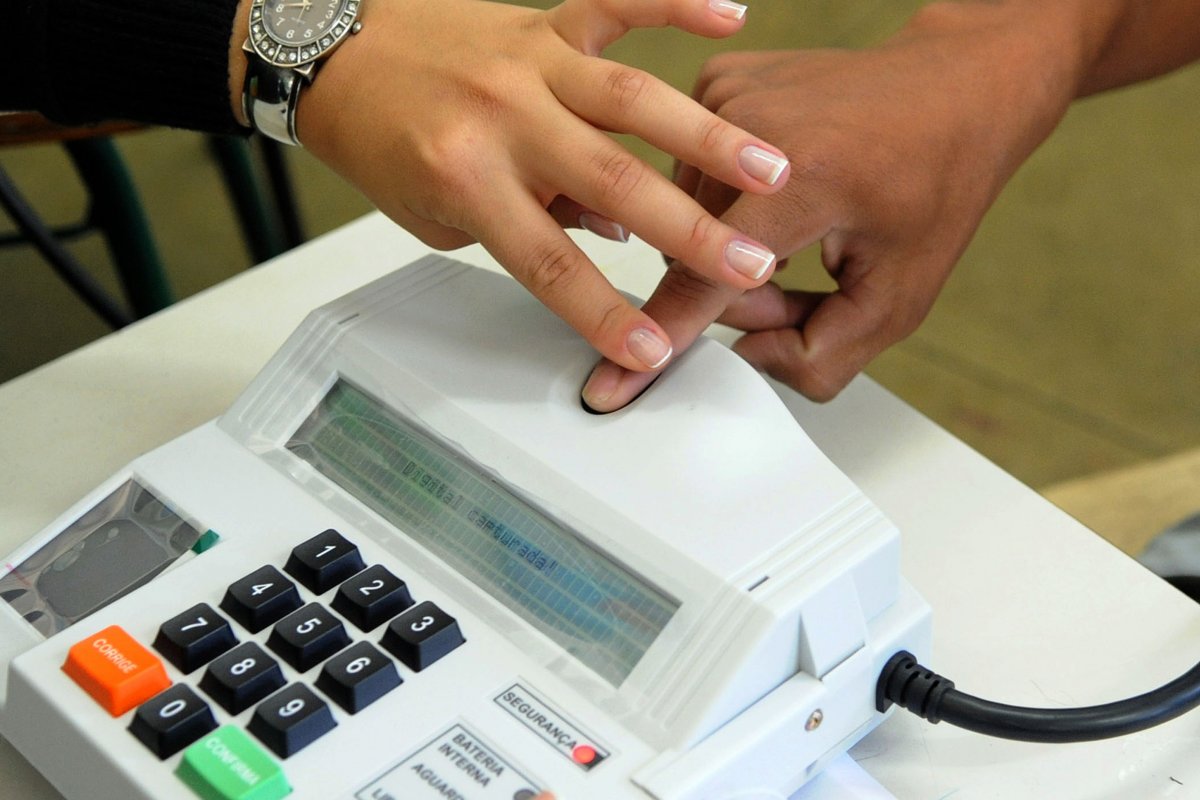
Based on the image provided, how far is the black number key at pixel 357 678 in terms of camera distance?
1.58 ft

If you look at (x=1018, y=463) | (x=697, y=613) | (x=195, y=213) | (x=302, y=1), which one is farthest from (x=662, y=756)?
(x=195, y=213)

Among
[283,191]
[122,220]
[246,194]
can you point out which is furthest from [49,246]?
[283,191]

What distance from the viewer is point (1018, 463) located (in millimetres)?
1667

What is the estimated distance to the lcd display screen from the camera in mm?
508

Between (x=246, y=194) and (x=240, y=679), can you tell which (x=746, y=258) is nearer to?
(x=240, y=679)

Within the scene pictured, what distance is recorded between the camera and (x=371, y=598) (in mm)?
520

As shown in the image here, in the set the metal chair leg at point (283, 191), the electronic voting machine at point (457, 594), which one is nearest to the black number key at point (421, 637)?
the electronic voting machine at point (457, 594)

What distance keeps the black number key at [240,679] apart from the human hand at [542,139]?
201 mm

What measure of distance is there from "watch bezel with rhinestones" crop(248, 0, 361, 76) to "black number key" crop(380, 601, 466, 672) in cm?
31

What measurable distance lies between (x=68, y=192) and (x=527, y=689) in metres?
1.80

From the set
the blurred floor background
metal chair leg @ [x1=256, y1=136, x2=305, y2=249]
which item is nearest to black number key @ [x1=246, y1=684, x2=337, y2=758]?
metal chair leg @ [x1=256, y1=136, x2=305, y2=249]

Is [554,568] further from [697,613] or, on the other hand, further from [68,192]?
[68,192]

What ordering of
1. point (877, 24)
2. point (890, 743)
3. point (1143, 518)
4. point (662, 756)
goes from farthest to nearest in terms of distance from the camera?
1. point (877, 24)
2. point (1143, 518)
3. point (890, 743)
4. point (662, 756)

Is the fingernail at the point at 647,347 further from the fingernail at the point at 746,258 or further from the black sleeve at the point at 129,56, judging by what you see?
the black sleeve at the point at 129,56
